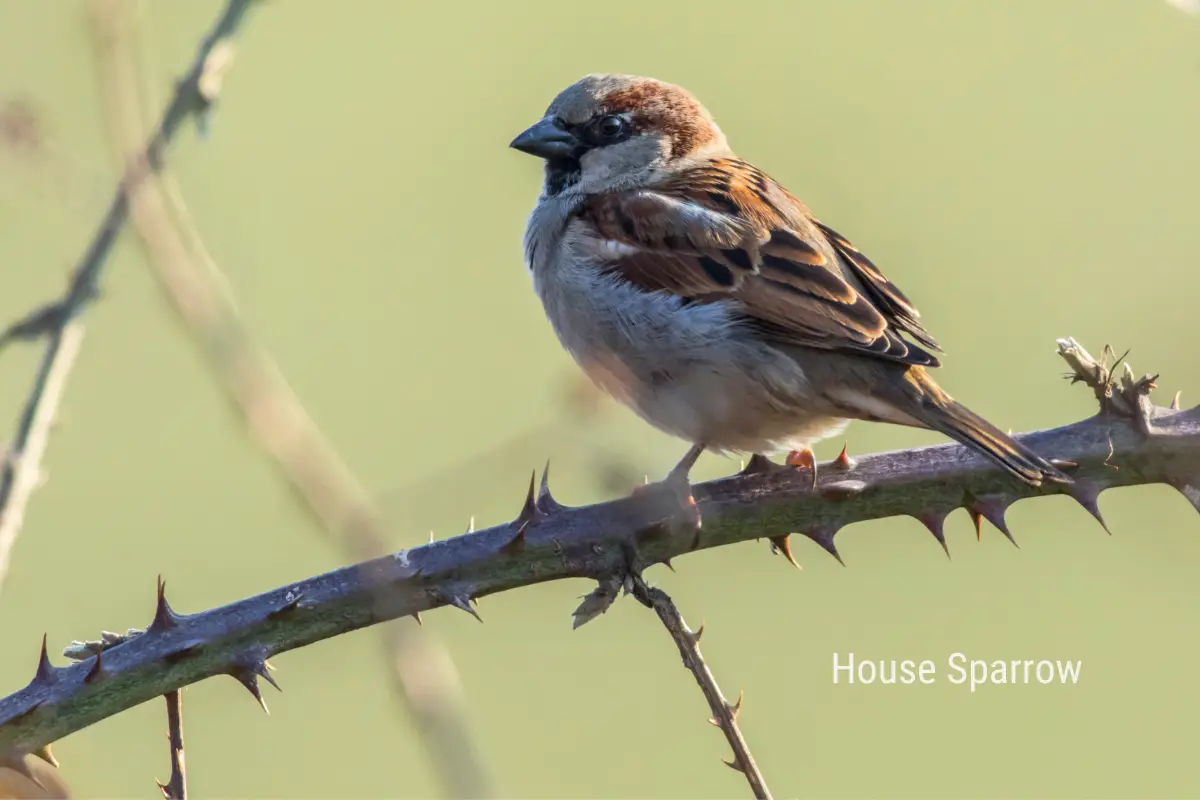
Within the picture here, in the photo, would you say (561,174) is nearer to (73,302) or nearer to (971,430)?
(971,430)

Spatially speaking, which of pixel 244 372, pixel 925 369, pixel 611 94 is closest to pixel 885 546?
pixel 925 369

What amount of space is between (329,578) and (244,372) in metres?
0.83

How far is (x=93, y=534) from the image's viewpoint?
4539mm

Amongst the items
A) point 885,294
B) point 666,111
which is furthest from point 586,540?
point 666,111

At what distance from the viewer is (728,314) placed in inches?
139

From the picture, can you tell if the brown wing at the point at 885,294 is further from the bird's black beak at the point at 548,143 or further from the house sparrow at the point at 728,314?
the bird's black beak at the point at 548,143

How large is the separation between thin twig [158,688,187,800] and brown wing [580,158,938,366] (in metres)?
1.75

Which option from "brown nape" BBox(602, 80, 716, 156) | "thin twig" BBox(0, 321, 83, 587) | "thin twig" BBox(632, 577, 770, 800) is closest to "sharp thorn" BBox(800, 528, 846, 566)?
"thin twig" BBox(632, 577, 770, 800)

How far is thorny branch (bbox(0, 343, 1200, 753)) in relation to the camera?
2.27 metres

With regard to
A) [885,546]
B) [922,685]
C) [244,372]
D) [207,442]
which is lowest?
[922,685]

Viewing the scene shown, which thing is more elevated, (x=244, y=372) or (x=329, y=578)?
(x=244, y=372)

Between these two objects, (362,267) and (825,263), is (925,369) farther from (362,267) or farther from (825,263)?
(362,267)

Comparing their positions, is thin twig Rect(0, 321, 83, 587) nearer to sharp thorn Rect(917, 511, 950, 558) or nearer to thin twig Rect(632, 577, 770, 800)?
thin twig Rect(632, 577, 770, 800)

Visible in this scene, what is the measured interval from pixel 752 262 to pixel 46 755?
2087 mm
